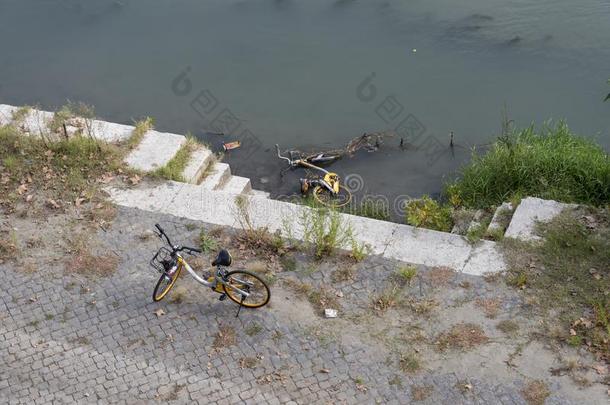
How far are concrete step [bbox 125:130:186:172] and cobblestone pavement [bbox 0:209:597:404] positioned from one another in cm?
189

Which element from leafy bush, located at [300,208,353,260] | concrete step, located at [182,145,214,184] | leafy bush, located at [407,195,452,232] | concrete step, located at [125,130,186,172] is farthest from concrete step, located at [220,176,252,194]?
leafy bush, located at [407,195,452,232]

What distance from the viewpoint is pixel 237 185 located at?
1077cm

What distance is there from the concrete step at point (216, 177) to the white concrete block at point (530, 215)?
4005 mm

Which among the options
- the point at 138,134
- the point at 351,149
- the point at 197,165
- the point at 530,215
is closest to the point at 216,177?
the point at 197,165

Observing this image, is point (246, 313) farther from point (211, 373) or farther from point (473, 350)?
point (473, 350)

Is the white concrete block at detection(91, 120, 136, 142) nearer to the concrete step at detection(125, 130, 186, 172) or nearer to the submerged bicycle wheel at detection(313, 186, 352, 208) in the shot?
the concrete step at detection(125, 130, 186, 172)

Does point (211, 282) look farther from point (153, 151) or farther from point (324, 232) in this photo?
point (153, 151)

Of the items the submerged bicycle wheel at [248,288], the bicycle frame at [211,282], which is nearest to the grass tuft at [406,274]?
the submerged bicycle wheel at [248,288]

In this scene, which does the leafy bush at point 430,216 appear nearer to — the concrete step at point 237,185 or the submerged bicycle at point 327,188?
the submerged bicycle at point 327,188

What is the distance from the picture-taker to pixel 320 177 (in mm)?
11578

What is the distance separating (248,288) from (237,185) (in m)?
3.23

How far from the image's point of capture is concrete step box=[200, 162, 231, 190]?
10359mm

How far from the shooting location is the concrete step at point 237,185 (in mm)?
10641

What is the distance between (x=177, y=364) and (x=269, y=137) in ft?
19.2
